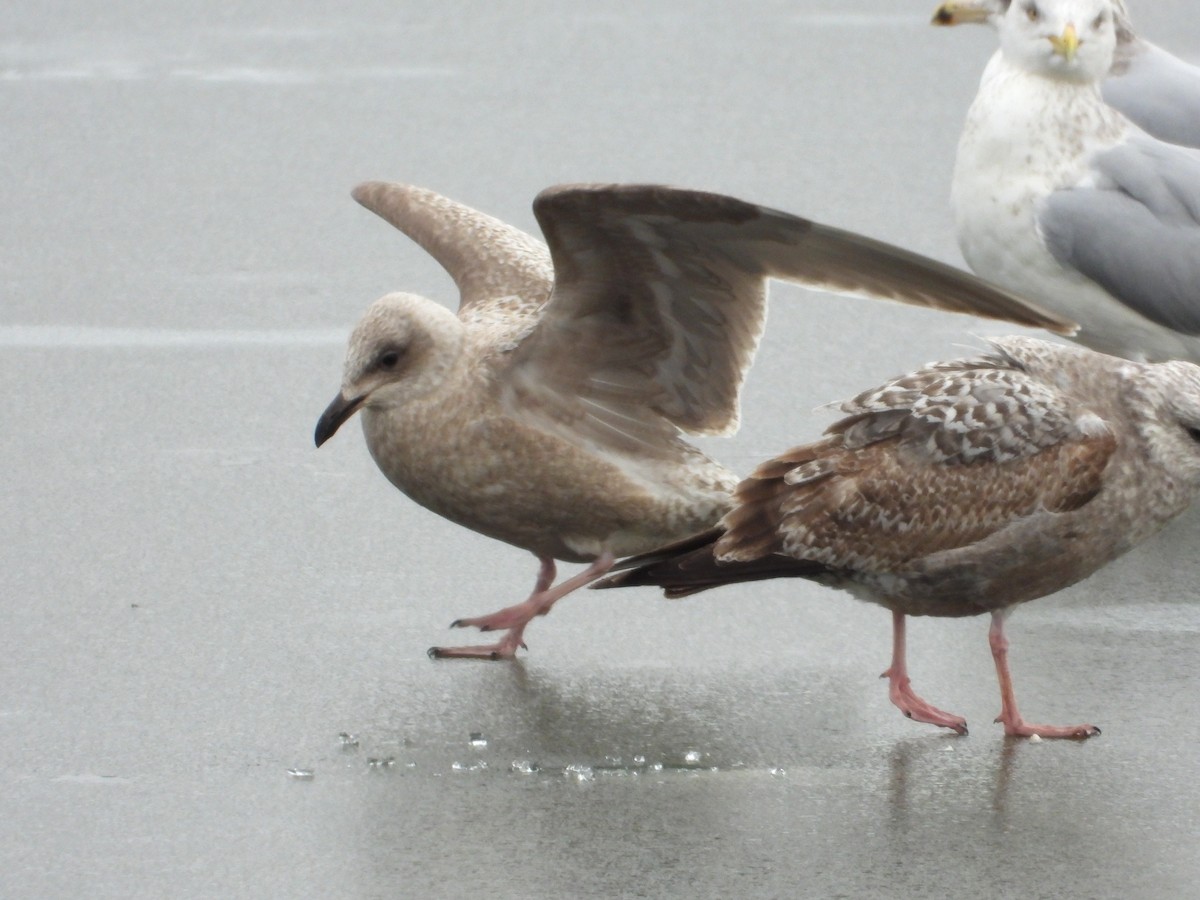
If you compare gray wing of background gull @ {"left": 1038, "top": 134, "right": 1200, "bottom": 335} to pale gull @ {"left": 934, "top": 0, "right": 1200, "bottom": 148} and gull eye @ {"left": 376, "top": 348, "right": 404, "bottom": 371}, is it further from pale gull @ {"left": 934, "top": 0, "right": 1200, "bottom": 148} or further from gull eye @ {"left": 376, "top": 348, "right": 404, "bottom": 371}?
gull eye @ {"left": 376, "top": 348, "right": 404, "bottom": 371}

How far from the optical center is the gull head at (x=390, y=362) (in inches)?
217

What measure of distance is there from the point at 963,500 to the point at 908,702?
0.47 metres

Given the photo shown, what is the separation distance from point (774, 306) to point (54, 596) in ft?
11.2

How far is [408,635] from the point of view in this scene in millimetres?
5539

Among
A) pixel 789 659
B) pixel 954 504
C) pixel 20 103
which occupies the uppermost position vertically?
pixel 954 504

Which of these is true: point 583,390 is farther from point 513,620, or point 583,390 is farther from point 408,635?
point 408,635

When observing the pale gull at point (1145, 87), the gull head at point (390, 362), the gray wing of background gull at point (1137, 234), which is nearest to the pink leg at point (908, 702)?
the gull head at point (390, 362)

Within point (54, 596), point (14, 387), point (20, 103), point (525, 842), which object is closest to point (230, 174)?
point (20, 103)

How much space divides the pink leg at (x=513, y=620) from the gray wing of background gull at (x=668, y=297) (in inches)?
13.6

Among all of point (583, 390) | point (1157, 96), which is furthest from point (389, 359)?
point (1157, 96)

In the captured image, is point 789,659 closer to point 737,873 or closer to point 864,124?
point 737,873

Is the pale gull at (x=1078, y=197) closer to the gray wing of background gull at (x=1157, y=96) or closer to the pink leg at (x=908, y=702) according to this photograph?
the gray wing of background gull at (x=1157, y=96)

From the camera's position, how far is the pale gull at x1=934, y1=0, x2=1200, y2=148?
788 cm

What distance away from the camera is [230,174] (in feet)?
32.0
